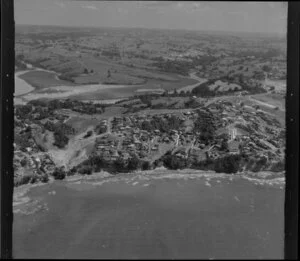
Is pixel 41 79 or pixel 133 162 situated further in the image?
pixel 41 79

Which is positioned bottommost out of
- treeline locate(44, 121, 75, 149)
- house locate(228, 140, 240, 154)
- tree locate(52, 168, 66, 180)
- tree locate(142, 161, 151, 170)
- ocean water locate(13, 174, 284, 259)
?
ocean water locate(13, 174, 284, 259)

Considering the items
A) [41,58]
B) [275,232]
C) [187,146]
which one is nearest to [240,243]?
[275,232]

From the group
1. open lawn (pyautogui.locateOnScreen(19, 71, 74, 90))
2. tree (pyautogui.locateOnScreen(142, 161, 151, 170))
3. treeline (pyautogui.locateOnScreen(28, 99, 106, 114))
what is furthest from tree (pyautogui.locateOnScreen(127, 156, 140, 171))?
open lawn (pyautogui.locateOnScreen(19, 71, 74, 90))

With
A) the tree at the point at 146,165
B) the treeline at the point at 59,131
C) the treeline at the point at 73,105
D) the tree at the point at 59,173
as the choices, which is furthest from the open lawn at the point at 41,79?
the tree at the point at 146,165

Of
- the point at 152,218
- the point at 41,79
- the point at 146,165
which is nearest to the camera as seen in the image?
the point at 152,218

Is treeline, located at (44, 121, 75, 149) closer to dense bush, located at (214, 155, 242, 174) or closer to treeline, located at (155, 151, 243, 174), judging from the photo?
treeline, located at (155, 151, 243, 174)

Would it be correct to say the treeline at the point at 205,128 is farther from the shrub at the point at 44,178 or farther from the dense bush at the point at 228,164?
the shrub at the point at 44,178

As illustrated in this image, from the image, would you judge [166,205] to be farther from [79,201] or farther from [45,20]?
[45,20]

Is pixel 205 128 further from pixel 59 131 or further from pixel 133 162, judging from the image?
pixel 59 131

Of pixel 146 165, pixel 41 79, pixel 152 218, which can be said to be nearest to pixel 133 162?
pixel 146 165

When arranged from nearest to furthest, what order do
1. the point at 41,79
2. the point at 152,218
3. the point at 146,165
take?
1. the point at 152,218
2. the point at 146,165
3. the point at 41,79
